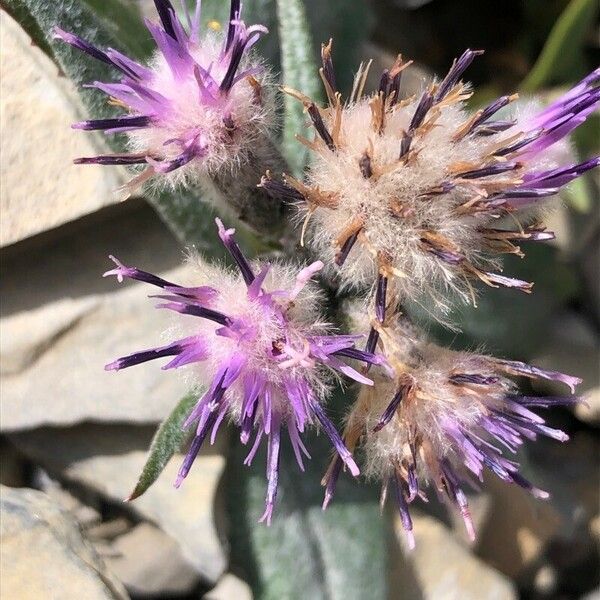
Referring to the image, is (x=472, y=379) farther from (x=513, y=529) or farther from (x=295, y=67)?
(x=513, y=529)

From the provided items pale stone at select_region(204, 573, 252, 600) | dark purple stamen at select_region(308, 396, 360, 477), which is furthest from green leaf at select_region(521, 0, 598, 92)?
pale stone at select_region(204, 573, 252, 600)

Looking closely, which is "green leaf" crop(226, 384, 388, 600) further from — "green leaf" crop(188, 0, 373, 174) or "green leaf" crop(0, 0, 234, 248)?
"green leaf" crop(188, 0, 373, 174)

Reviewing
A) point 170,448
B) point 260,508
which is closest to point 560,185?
point 170,448

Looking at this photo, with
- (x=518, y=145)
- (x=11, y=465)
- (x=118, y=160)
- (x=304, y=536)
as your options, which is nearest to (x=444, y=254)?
(x=518, y=145)

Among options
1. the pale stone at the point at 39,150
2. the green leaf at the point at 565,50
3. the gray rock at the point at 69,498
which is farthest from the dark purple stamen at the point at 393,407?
the green leaf at the point at 565,50

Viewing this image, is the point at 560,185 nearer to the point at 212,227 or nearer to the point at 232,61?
the point at 232,61

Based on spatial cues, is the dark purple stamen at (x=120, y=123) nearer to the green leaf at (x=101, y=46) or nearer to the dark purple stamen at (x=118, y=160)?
the dark purple stamen at (x=118, y=160)
